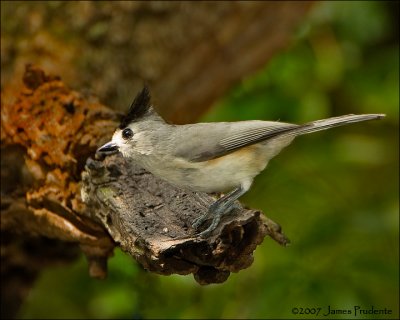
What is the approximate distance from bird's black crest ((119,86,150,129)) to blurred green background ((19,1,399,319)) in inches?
37.9

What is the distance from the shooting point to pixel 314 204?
3.62 meters

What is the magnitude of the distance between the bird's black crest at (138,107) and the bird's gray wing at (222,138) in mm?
183

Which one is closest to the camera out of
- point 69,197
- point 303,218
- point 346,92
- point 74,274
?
point 69,197

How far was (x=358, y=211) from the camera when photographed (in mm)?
3984

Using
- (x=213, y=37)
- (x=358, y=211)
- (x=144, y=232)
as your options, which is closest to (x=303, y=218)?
(x=358, y=211)

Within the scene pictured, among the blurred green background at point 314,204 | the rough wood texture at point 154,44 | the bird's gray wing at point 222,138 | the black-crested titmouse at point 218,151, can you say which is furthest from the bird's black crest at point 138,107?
the blurred green background at point 314,204

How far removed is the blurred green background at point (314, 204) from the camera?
3.28 m

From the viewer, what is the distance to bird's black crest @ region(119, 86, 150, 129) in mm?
2654

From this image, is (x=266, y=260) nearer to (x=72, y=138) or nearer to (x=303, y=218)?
(x=303, y=218)

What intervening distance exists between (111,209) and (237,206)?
0.42 meters

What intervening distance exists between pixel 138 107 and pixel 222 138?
0.32m

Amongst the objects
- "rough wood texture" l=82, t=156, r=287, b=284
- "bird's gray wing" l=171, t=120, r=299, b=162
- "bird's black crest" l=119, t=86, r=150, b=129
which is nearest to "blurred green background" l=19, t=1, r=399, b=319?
"rough wood texture" l=82, t=156, r=287, b=284

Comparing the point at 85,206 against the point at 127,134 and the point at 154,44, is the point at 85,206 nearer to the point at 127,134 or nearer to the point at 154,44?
the point at 127,134

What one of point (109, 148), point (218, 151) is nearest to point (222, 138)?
point (218, 151)
